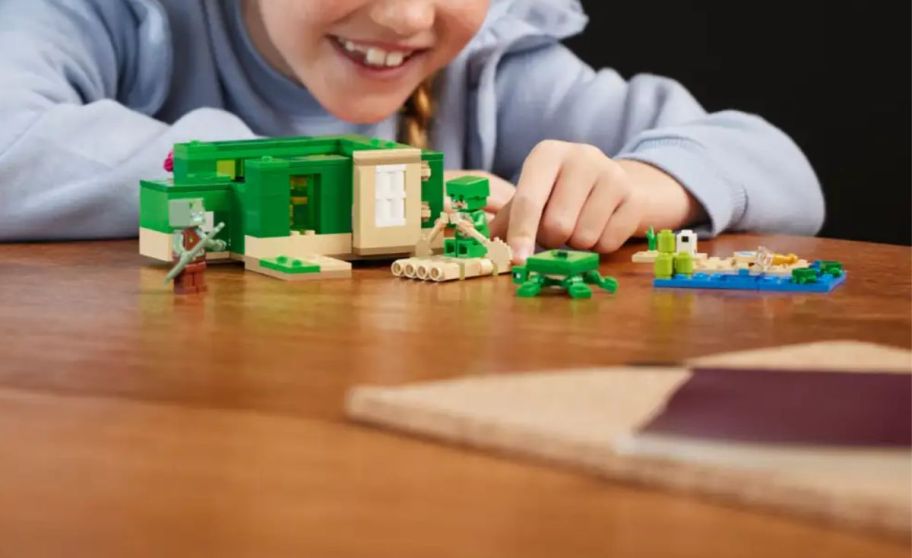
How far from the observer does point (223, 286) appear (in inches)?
39.4

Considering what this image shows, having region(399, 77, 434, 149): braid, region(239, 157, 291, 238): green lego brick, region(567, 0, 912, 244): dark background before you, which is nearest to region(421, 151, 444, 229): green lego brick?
region(239, 157, 291, 238): green lego brick

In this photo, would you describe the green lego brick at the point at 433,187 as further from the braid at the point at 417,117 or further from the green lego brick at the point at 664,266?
the braid at the point at 417,117

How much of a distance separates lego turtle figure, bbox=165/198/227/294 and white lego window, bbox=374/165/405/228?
12 cm

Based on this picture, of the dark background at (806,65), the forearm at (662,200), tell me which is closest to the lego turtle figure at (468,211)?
the forearm at (662,200)

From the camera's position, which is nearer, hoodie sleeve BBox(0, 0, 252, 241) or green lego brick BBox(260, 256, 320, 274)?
green lego brick BBox(260, 256, 320, 274)

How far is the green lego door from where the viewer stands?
3.59 feet

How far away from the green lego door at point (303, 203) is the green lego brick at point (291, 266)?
2.1 inches

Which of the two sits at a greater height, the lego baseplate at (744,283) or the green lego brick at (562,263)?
the green lego brick at (562,263)

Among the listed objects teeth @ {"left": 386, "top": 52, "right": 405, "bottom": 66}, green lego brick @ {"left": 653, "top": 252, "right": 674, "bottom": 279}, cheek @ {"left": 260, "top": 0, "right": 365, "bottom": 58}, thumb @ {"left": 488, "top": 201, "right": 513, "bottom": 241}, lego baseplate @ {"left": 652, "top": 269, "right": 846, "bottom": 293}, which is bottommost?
lego baseplate @ {"left": 652, "top": 269, "right": 846, "bottom": 293}

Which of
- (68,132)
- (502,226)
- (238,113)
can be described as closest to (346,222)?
(502,226)

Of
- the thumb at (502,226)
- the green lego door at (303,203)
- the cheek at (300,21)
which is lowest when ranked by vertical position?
the thumb at (502,226)

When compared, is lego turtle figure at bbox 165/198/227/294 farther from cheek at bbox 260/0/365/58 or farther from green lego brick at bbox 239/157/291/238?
cheek at bbox 260/0/365/58

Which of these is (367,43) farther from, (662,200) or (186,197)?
(186,197)

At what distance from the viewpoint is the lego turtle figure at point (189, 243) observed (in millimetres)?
969
